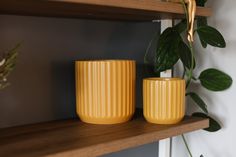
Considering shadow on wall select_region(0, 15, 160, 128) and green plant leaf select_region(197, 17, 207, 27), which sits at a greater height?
green plant leaf select_region(197, 17, 207, 27)

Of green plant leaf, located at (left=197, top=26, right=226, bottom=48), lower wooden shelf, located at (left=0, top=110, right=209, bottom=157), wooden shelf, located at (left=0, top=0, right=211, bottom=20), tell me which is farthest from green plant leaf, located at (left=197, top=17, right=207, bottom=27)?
lower wooden shelf, located at (left=0, top=110, right=209, bottom=157)

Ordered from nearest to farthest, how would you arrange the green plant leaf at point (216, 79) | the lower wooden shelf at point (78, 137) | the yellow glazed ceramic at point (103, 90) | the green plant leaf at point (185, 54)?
the lower wooden shelf at point (78, 137), the yellow glazed ceramic at point (103, 90), the green plant leaf at point (185, 54), the green plant leaf at point (216, 79)

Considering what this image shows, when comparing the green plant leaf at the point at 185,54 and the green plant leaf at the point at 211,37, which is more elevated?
the green plant leaf at the point at 211,37

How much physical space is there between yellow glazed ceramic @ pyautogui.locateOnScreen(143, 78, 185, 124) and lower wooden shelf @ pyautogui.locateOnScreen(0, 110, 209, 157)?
2 centimetres

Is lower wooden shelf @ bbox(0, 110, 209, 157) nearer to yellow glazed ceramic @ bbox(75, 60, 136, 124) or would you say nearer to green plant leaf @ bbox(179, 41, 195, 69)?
yellow glazed ceramic @ bbox(75, 60, 136, 124)

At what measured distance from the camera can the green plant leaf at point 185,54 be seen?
2.82ft

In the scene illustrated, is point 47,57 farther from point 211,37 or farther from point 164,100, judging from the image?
point 211,37

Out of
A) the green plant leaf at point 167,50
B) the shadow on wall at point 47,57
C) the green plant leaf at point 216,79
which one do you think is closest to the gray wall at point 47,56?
the shadow on wall at point 47,57

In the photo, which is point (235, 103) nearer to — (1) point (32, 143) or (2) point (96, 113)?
(2) point (96, 113)

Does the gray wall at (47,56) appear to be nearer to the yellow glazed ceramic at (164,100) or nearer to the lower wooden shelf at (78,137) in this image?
the lower wooden shelf at (78,137)

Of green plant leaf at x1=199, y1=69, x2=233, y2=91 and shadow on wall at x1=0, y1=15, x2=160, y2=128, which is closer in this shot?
shadow on wall at x1=0, y1=15, x2=160, y2=128

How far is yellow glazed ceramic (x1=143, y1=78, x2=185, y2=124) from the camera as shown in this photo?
792mm

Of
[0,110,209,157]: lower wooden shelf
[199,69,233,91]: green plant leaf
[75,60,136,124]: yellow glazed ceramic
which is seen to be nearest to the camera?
[0,110,209,157]: lower wooden shelf

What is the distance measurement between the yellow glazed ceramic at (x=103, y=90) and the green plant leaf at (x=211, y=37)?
23 cm
